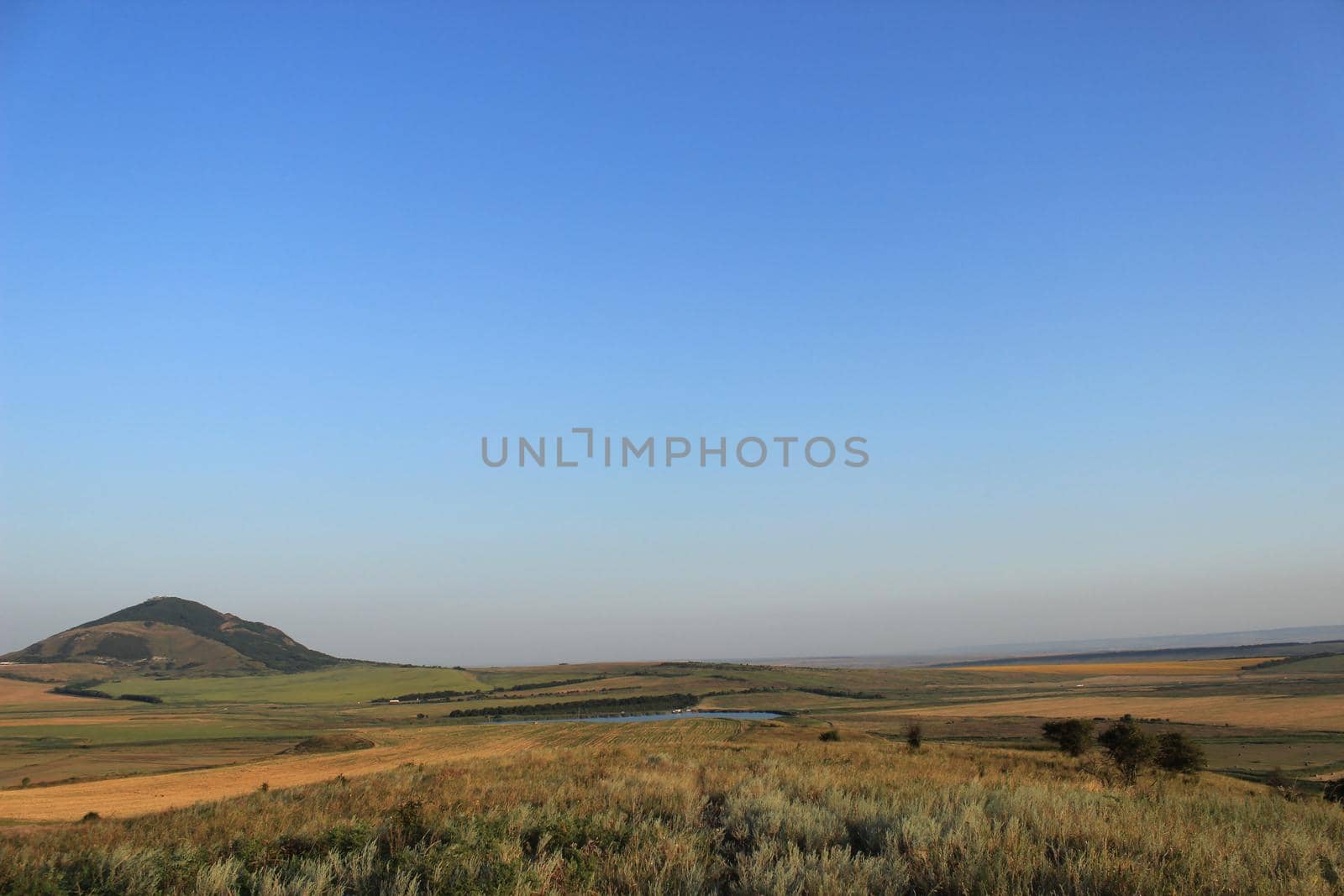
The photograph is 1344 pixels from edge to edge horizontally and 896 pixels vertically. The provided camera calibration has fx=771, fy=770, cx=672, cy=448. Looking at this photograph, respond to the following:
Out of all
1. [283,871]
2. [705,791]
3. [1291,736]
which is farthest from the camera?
[1291,736]

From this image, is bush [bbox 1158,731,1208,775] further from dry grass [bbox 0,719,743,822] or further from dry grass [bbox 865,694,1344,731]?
dry grass [bbox 865,694,1344,731]

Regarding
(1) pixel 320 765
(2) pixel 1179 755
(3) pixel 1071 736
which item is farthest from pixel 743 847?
(1) pixel 320 765

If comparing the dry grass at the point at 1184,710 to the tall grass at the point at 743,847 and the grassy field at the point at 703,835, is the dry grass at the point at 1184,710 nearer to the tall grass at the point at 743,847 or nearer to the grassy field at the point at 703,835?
the grassy field at the point at 703,835

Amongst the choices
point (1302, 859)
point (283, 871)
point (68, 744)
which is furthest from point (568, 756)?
point (68, 744)

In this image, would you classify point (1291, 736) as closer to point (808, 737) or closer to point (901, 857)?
point (808, 737)

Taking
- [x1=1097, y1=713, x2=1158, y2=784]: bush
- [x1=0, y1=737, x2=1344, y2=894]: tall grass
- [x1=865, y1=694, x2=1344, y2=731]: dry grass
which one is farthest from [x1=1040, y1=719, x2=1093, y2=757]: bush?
[x1=0, y1=737, x2=1344, y2=894]: tall grass

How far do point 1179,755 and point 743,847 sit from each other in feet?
143

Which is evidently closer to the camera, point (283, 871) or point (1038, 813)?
point (283, 871)

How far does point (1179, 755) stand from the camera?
41.5 m

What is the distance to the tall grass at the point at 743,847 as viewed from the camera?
6.98 metres

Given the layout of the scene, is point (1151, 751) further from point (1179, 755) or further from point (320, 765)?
point (320, 765)

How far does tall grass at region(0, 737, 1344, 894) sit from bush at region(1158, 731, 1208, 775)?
32804 millimetres

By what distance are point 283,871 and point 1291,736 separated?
9645 centimetres

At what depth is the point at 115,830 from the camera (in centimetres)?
1582
